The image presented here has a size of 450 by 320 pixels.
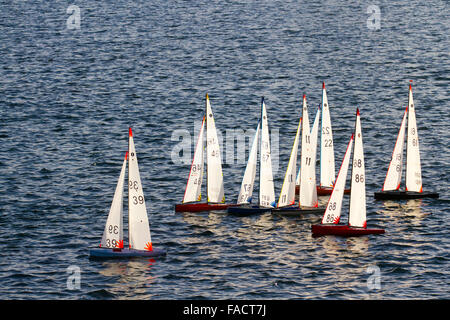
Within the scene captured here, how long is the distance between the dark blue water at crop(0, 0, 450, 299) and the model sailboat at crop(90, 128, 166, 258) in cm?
91

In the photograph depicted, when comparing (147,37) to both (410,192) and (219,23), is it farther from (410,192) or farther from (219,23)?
(410,192)

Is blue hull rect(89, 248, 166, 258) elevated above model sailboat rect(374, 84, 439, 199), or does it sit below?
below

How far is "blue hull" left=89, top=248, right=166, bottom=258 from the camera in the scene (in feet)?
227

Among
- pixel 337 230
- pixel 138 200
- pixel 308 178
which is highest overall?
pixel 308 178

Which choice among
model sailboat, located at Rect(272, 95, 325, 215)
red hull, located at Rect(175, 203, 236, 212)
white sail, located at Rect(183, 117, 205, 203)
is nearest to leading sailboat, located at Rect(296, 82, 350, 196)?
model sailboat, located at Rect(272, 95, 325, 215)

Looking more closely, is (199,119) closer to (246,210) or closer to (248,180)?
(248,180)

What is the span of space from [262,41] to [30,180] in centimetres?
7243

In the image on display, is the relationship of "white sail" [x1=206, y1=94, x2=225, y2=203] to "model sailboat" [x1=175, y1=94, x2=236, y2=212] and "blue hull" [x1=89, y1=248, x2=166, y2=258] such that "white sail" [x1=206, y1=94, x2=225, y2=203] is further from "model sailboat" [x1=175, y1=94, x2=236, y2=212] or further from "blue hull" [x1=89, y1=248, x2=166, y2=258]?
"blue hull" [x1=89, y1=248, x2=166, y2=258]

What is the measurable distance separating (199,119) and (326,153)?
111 feet

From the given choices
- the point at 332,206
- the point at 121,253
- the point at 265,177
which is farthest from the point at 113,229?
the point at 332,206

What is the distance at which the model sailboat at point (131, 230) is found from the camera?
68969mm

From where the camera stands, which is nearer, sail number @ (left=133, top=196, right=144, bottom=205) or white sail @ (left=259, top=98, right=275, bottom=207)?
sail number @ (left=133, top=196, right=144, bottom=205)

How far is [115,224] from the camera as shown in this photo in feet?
227

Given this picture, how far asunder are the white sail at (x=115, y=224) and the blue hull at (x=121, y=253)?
1.46 feet
